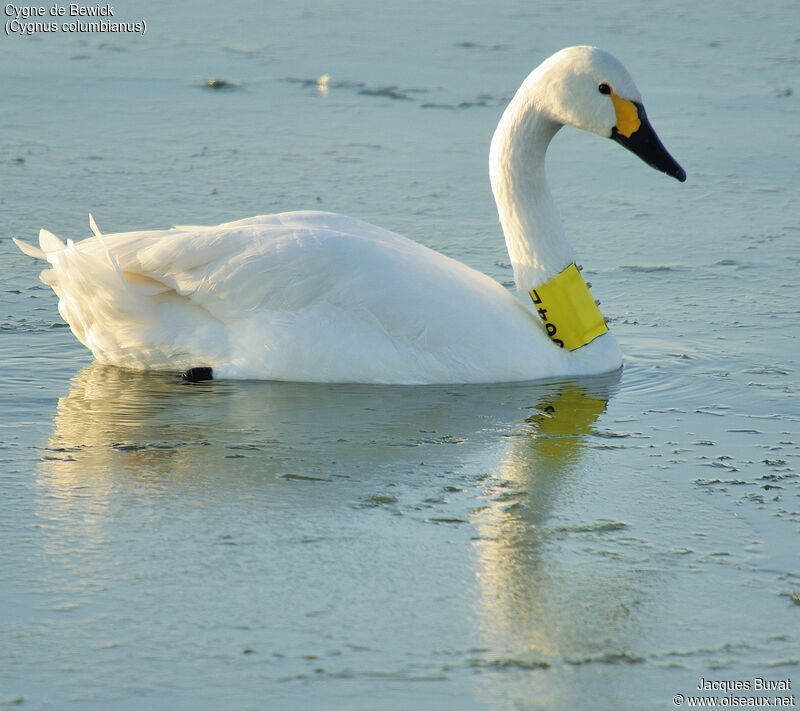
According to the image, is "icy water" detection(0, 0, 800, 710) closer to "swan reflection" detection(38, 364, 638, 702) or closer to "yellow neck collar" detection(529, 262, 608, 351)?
"swan reflection" detection(38, 364, 638, 702)

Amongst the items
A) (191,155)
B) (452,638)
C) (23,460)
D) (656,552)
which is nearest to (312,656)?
(452,638)

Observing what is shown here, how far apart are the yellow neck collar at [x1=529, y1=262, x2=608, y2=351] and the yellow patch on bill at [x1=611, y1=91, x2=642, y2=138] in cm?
66

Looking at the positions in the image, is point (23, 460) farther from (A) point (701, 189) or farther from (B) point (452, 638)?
(A) point (701, 189)

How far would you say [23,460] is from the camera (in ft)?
16.3

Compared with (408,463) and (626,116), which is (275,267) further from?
(626,116)

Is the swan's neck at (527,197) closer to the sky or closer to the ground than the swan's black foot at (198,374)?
closer to the sky

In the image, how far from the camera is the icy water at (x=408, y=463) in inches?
140

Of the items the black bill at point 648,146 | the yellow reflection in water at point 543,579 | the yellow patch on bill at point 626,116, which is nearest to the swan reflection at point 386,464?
the yellow reflection in water at point 543,579

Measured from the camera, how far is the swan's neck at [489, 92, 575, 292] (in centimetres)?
618

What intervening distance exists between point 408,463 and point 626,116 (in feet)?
6.45

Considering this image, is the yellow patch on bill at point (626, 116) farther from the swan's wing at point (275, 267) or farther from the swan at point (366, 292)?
the swan's wing at point (275, 267)

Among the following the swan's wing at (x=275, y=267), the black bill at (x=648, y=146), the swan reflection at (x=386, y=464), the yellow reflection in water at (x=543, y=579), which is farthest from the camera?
the black bill at (x=648, y=146)

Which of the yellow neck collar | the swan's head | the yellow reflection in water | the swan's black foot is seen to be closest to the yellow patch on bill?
the swan's head

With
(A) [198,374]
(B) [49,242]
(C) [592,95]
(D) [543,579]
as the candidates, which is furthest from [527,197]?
(D) [543,579]
